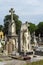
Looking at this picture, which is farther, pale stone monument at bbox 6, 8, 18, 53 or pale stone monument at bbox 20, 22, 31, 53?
pale stone monument at bbox 20, 22, 31, 53

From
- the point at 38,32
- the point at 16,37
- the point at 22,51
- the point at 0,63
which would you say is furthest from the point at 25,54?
the point at 38,32

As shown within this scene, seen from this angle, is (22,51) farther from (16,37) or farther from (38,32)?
(38,32)

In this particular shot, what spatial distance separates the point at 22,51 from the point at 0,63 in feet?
33.6

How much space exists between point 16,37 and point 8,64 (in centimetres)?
1382

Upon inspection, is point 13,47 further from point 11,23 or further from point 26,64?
point 26,64

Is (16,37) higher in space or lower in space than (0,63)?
higher

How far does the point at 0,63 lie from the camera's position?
37562mm

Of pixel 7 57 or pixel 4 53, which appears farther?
pixel 4 53

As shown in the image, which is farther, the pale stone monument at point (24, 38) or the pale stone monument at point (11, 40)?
the pale stone monument at point (24, 38)

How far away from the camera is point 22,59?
41938 millimetres

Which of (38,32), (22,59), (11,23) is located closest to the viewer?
(22,59)

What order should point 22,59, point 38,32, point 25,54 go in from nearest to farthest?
point 22,59 → point 25,54 → point 38,32

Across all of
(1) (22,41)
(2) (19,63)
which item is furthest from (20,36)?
(2) (19,63)

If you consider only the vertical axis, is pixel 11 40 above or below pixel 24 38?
below
